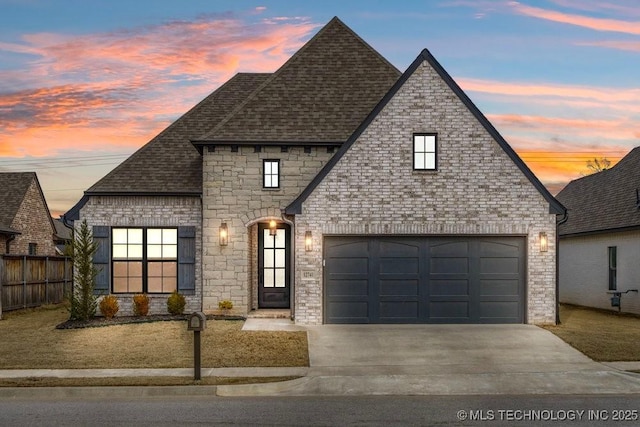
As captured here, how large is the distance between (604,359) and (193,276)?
11987 mm

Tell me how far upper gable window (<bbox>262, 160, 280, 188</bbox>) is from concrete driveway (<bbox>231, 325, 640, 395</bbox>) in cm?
476

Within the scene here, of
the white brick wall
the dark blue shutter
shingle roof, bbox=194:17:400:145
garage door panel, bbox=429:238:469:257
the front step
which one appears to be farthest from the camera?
the white brick wall

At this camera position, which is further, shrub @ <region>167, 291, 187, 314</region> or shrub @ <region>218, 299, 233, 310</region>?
shrub @ <region>167, 291, 187, 314</region>

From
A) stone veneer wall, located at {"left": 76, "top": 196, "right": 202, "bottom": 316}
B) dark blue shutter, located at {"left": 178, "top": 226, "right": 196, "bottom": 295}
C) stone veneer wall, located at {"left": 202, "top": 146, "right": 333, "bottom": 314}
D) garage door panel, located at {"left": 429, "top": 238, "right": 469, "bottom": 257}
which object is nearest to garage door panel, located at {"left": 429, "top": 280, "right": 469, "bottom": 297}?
garage door panel, located at {"left": 429, "top": 238, "right": 469, "bottom": 257}

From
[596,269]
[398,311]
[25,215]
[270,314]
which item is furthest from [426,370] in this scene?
[25,215]

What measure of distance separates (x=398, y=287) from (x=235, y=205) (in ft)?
17.9

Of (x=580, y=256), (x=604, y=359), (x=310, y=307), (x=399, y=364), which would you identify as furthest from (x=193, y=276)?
(x=580, y=256)

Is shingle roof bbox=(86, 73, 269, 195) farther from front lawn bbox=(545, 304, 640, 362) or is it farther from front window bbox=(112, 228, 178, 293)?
front lawn bbox=(545, 304, 640, 362)

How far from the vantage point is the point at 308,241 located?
19172 millimetres

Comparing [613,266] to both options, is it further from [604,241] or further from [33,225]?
[33,225]

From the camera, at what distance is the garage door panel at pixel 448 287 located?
19.5m

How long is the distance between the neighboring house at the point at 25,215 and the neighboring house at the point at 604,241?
2430 centimetres

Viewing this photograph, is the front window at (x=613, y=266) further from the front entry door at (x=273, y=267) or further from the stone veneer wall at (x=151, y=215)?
the stone veneer wall at (x=151, y=215)

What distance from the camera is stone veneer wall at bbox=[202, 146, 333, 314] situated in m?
21.2
